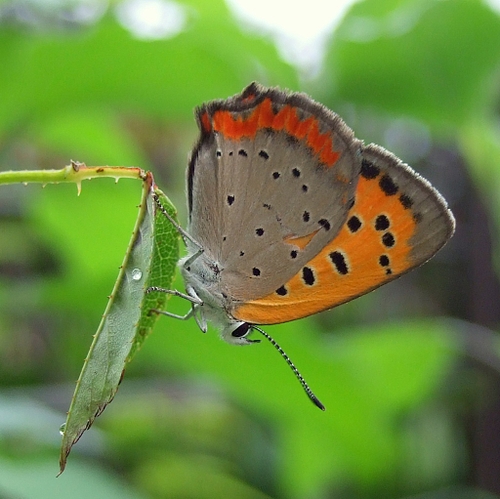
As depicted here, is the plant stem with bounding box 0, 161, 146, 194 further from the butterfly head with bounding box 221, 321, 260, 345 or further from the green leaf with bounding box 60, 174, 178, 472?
the butterfly head with bounding box 221, 321, 260, 345

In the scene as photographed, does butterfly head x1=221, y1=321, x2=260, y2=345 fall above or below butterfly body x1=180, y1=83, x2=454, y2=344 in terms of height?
below

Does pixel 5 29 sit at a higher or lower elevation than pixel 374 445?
higher

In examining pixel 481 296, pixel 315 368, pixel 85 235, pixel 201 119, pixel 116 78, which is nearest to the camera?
pixel 201 119

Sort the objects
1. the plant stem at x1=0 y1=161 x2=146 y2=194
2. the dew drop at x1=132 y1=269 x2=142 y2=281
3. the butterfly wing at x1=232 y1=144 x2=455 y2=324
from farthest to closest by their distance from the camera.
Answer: the butterfly wing at x1=232 y1=144 x2=455 y2=324, the dew drop at x1=132 y1=269 x2=142 y2=281, the plant stem at x1=0 y1=161 x2=146 y2=194

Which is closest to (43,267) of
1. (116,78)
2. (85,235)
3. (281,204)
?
(85,235)

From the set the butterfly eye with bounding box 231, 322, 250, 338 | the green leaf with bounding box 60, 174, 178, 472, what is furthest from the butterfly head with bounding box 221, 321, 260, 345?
the green leaf with bounding box 60, 174, 178, 472

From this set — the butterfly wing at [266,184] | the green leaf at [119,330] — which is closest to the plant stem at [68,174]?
the green leaf at [119,330]

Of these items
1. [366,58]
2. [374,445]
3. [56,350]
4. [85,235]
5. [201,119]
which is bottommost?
[56,350]

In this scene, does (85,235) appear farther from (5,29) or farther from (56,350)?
(56,350)
